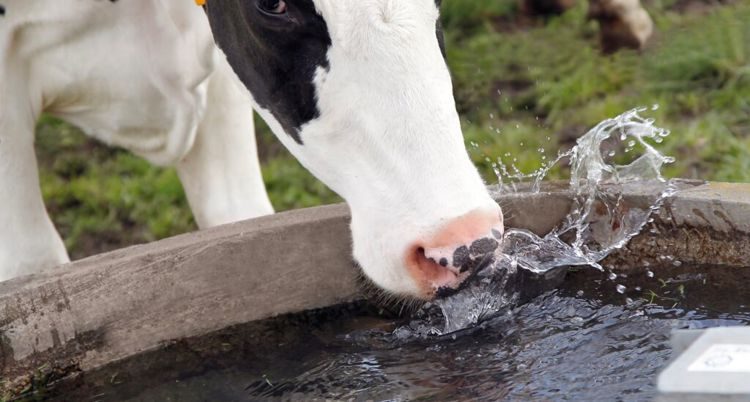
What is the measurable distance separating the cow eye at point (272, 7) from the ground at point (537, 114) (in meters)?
1.62

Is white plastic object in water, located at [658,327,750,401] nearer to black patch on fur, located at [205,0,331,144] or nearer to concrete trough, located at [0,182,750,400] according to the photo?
concrete trough, located at [0,182,750,400]

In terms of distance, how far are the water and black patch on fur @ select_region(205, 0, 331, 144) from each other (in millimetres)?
366

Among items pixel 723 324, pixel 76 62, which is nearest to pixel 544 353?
pixel 723 324

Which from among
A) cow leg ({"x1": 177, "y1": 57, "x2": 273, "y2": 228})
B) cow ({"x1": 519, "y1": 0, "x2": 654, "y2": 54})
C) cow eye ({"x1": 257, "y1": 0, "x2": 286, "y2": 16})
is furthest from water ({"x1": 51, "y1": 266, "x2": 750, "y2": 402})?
cow ({"x1": 519, "y1": 0, "x2": 654, "y2": 54})

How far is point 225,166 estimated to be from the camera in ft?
10.4

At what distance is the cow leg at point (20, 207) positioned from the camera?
9.00 feet

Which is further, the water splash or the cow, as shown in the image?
the cow

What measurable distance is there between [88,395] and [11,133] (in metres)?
0.82

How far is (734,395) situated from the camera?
1531 mm

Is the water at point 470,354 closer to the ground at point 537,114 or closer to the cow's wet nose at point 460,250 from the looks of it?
the cow's wet nose at point 460,250

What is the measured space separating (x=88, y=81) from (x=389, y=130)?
1028mm

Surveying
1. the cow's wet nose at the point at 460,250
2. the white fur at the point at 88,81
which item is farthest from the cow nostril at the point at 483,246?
the white fur at the point at 88,81

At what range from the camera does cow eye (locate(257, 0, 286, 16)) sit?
207cm

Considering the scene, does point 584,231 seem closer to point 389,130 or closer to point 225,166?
point 389,130
